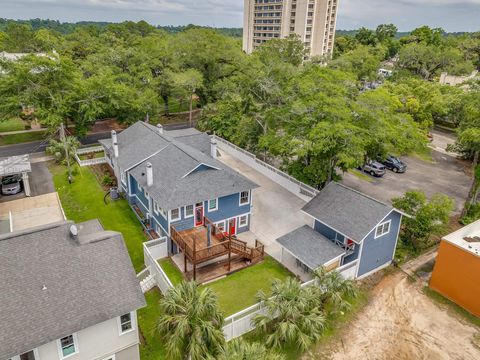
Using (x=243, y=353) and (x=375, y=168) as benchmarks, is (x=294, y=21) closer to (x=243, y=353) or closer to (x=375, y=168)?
(x=375, y=168)

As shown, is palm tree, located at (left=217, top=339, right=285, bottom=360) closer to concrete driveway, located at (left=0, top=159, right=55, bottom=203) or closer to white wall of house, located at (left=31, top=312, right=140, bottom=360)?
white wall of house, located at (left=31, top=312, right=140, bottom=360)

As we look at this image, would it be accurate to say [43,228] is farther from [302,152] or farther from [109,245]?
[302,152]

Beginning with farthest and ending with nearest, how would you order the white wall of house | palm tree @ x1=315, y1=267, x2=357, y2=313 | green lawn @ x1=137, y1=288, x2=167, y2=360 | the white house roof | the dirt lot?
the white house roof < palm tree @ x1=315, y1=267, x2=357, y2=313 < the dirt lot < green lawn @ x1=137, y1=288, x2=167, y2=360 < the white wall of house

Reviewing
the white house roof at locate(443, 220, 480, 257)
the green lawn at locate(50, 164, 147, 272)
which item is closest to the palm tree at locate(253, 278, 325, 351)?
the green lawn at locate(50, 164, 147, 272)

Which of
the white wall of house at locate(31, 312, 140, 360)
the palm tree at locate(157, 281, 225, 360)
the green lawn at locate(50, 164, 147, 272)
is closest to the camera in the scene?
the white wall of house at locate(31, 312, 140, 360)

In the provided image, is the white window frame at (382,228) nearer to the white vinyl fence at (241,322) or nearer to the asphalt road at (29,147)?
the white vinyl fence at (241,322)

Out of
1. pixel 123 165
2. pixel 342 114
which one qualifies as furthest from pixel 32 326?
pixel 342 114
